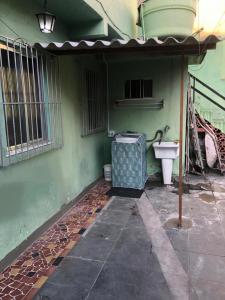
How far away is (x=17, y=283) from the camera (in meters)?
2.38

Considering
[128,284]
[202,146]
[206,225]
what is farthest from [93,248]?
[202,146]

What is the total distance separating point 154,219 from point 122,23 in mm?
3572

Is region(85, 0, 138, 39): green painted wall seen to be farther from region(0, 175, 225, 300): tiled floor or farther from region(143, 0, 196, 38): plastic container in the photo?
region(0, 175, 225, 300): tiled floor

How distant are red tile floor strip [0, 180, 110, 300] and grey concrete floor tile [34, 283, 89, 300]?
0.24ft

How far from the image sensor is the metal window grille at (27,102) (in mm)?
2623

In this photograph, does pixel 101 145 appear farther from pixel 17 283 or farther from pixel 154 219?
pixel 17 283

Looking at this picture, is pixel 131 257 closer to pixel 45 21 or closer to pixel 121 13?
pixel 45 21

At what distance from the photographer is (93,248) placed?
9.68 feet

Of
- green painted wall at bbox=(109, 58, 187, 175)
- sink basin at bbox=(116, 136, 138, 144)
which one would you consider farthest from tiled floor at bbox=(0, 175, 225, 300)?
green painted wall at bbox=(109, 58, 187, 175)

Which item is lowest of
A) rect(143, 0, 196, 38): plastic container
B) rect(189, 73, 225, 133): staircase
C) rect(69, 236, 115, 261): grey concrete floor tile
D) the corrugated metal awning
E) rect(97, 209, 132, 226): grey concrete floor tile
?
rect(69, 236, 115, 261): grey concrete floor tile

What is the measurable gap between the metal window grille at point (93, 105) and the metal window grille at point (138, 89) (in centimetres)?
55

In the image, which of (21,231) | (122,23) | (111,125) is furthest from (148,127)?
(21,231)

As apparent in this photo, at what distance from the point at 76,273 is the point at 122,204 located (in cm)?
184

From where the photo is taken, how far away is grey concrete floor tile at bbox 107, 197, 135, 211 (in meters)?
4.09
